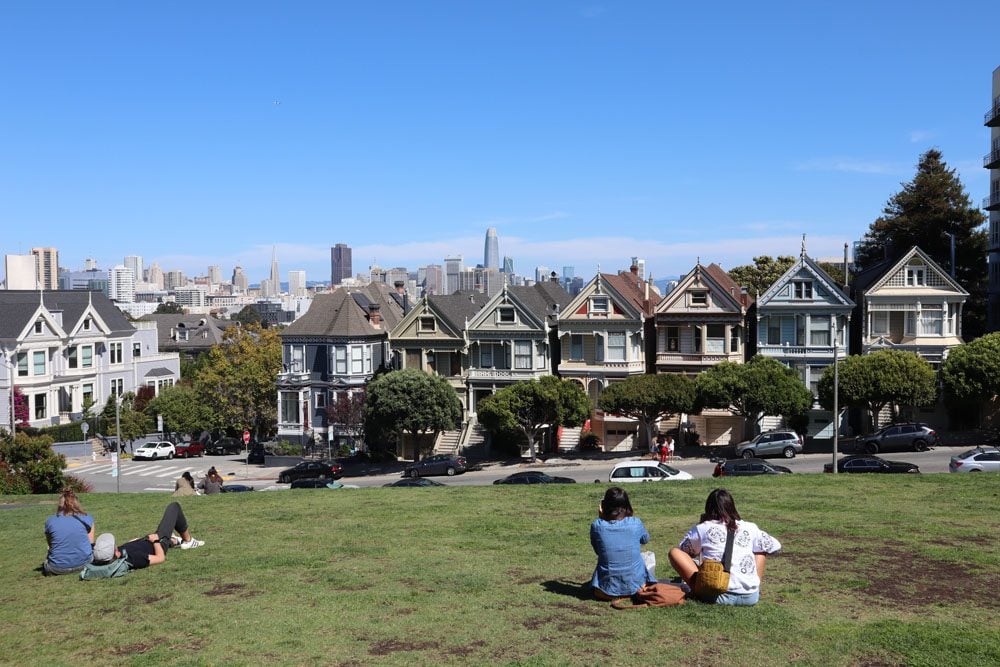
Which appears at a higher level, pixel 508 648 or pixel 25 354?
pixel 25 354

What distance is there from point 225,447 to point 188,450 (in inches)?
112

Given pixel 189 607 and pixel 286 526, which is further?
pixel 286 526

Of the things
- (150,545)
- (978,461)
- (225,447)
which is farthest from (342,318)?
(150,545)

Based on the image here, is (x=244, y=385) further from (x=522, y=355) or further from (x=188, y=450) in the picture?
(x=522, y=355)

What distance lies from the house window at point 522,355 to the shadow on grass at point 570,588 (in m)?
48.1

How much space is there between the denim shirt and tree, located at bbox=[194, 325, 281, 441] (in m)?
63.6

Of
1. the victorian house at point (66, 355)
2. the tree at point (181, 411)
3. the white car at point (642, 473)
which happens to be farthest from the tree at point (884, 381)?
the victorian house at point (66, 355)

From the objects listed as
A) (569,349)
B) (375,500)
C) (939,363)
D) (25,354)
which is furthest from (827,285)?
(25,354)

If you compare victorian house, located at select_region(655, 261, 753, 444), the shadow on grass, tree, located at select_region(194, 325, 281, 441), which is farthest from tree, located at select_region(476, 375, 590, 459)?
the shadow on grass

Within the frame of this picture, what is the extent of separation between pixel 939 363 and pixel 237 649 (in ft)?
173

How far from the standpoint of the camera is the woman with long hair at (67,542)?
17781 millimetres

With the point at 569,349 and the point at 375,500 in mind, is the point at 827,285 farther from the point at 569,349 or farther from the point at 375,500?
the point at 375,500

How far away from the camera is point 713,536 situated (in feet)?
44.2

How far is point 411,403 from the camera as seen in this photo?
5897 centimetres
